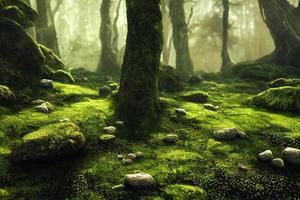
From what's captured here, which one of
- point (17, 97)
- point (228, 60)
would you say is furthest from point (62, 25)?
point (17, 97)

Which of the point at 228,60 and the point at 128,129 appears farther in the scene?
the point at 228,60

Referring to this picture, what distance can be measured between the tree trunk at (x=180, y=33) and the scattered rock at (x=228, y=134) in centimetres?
1347

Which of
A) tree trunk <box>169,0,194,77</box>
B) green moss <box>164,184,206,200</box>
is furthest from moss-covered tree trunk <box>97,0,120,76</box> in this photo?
green moss <box>164,184,206,200</box>

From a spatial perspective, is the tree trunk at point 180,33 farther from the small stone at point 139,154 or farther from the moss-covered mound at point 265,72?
the small stone at point 139,154

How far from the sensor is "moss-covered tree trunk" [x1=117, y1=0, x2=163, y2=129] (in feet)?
25.2

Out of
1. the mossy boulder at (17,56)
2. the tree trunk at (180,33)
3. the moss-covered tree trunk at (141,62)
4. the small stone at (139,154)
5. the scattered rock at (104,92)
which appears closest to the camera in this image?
the small stone at (139,154)

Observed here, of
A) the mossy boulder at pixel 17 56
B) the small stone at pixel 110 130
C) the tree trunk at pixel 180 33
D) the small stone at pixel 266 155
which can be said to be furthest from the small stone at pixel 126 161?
the tree trunk at pixel 180 33

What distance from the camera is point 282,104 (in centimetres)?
907

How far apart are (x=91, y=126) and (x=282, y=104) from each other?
5.68 meters

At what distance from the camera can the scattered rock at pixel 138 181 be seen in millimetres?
4668

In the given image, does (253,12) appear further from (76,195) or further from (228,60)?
(76,195)

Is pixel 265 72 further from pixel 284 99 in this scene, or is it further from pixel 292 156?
pixel 292 156

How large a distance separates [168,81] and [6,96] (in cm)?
757

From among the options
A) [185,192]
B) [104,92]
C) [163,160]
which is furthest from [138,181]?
[104,92]
